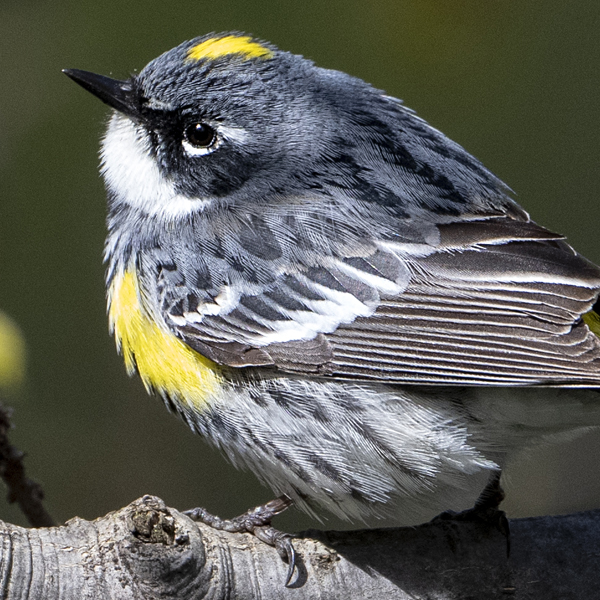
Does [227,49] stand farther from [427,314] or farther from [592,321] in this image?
[592,321]

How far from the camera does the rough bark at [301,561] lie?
2.75m

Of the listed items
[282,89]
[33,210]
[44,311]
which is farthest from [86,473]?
[282,89]

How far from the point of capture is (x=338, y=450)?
11.2 ft

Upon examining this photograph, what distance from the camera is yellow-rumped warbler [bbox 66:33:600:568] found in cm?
334

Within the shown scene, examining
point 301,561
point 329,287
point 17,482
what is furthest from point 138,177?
point 301,561

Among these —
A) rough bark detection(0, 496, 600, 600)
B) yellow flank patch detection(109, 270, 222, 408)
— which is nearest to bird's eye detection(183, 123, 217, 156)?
yellow flank patch detection(109, 270, 222, 408)

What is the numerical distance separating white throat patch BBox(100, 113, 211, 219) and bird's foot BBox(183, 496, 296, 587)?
126 cm

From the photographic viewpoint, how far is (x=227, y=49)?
3.98m

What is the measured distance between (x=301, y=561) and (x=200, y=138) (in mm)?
1762

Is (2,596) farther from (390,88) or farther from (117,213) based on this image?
(390,88)

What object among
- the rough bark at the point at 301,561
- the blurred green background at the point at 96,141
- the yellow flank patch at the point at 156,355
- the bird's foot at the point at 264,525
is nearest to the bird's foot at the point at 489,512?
the rough bark at the point at 301,561

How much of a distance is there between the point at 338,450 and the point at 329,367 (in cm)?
31

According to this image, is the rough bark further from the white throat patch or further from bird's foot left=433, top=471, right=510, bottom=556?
the white throat patch

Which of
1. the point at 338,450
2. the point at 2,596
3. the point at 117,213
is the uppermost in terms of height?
the point at 117,213
